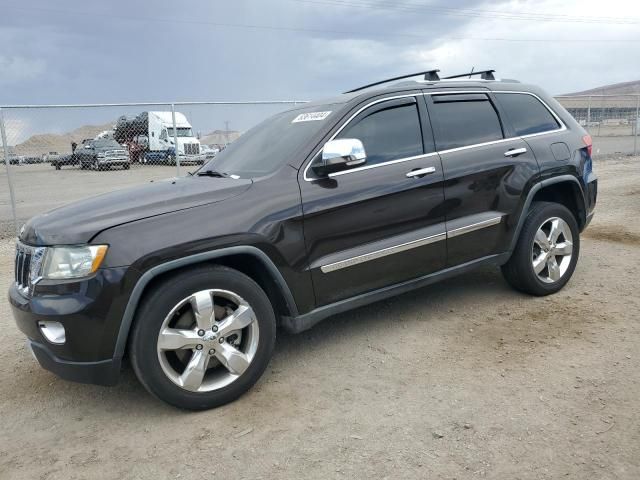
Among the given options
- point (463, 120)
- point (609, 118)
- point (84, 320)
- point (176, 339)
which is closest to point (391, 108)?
point (463, 120)

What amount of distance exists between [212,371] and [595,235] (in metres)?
5.54

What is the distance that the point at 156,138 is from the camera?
13.0m

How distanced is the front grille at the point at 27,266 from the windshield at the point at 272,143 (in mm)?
1368

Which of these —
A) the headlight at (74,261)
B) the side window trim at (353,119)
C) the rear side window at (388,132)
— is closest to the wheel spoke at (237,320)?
the headlight at (74,261)

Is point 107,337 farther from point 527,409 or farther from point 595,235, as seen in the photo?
point 595,235

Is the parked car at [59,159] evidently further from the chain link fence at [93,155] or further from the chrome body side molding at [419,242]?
the chrome body side molding at [419,242]

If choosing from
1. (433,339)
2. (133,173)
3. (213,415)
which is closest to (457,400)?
(433,339)

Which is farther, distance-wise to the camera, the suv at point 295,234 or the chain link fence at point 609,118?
the chain link fence at point 609,118

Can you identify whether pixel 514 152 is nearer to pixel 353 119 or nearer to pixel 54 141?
pixel 353 119

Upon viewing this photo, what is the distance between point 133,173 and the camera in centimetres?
1191

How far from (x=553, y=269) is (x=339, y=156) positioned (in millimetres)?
2409

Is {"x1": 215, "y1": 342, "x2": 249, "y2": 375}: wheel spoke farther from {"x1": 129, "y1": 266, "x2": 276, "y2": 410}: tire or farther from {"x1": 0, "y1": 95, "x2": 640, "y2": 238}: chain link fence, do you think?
{"x1": 0, "y1": 95, "x2": 640, "y2": 238}: chain link fence

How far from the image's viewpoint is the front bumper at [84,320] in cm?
285

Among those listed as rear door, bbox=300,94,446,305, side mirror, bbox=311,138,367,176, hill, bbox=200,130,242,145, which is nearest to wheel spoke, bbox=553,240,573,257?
rear door, bbox=300,94,446,305
